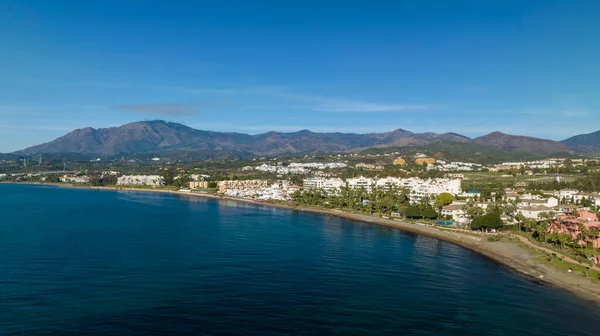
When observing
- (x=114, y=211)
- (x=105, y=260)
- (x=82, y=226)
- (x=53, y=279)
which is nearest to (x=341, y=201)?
(x=114, y=211)

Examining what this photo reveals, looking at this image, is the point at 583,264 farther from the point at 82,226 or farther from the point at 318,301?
the point at 82,226

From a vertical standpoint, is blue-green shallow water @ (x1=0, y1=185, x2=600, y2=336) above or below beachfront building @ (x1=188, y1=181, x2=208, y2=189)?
below

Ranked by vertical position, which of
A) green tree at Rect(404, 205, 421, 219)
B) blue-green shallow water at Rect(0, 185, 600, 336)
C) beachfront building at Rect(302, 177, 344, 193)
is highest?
beachfront building at Rect(302, 177, 344, 193)

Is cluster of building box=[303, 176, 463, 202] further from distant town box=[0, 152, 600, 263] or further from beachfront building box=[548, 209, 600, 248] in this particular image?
beachfront building box=[548, 209, 600, 248]

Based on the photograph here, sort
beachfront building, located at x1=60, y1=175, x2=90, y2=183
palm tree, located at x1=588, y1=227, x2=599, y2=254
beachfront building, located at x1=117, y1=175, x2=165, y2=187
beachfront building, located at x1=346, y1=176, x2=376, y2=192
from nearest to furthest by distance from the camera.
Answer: palm tree, located at x1=588, y1=227, x2=599, y2=254 < beachfront building, located at x1=346, y1=176, x2=376, y2=192 < beachfront building, located at x1=117, y1=175, x2=165, y2=187 < beachfront building, located at x1=60, y1=175, x2=90, y2=183

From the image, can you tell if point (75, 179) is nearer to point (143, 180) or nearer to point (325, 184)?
point (143, 180)

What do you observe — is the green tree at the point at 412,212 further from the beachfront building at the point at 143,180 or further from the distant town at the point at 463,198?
the beachfront building at the point at 143,180

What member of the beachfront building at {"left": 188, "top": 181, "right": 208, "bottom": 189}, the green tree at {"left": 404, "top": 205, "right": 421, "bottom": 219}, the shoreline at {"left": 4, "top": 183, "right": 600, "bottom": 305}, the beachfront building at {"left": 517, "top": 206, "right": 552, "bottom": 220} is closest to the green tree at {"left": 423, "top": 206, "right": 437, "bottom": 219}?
the green tree at {"left": 404, "top": 205, "right": 421, "bottom": 219}


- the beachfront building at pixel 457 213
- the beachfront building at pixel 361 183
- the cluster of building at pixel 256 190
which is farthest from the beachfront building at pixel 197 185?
the beachfront building at pixel 457 213

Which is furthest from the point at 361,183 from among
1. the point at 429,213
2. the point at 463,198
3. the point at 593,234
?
the point at 593,234
